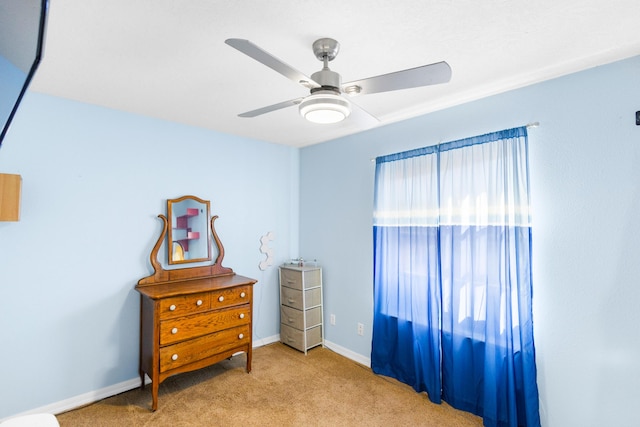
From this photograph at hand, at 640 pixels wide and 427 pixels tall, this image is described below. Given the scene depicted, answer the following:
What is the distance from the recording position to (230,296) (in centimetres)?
276

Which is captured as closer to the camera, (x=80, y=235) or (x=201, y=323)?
(x=80, y=235)

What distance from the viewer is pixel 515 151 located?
2.10 m

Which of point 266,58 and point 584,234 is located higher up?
point 266,58

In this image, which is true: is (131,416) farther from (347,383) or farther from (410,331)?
(410,331)

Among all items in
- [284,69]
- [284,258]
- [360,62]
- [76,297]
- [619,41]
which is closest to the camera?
[284,69]

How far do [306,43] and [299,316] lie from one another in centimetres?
261

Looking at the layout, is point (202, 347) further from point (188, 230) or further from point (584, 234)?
point (584, 234)

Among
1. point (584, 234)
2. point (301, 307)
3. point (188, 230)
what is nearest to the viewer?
point (584, 234)

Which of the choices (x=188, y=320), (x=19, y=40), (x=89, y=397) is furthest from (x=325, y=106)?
(x=89, y=397)

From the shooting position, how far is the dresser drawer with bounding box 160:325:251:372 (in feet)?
7.82

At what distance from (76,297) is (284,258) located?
1.97 m

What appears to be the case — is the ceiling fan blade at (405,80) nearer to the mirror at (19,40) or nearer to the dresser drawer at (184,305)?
the mirror at (19,40)

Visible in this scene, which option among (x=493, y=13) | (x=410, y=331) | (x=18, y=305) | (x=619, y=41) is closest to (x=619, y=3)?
(x=619, y=41)

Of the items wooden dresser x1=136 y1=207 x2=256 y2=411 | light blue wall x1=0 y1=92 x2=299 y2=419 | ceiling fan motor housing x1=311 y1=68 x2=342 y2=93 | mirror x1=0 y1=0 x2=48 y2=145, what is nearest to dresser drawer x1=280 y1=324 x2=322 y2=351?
wooden dresser x1=136 y1=207 x2=256 y2=411
